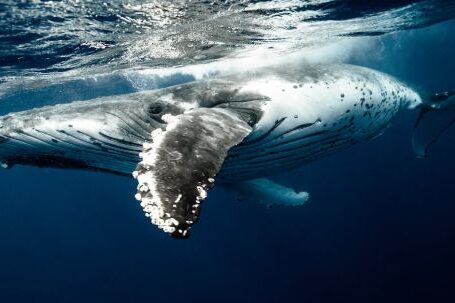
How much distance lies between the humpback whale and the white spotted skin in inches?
0.7

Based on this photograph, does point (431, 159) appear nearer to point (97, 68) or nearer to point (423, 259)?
point (423, 259)

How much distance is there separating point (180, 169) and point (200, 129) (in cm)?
61

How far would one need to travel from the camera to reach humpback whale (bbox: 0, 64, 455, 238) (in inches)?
91.2

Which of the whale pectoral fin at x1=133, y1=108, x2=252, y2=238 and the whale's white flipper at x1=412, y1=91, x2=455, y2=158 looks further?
the whale's white flipper at x1=412, y1=91, x2=455, y2=158

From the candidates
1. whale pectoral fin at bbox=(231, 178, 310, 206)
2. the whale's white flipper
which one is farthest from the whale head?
the whale's white flipper

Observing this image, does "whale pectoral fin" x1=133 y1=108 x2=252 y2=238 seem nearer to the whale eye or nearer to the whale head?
the whale head

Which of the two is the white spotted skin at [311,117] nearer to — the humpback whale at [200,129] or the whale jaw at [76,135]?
the humpback whale at [200,129]

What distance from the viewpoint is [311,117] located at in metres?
5.00

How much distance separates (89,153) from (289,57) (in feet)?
57.3

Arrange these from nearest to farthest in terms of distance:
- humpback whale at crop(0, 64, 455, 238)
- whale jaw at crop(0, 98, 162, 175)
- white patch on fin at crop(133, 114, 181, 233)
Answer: white patch on fin at crop(133, 114, 181, 233), humpback whale at crop(0, 64, 455, 238), whale jaw at crop(0, 98, 162, 175)

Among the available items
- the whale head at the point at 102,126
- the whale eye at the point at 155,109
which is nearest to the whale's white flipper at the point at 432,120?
the whale head at the point at 102,126

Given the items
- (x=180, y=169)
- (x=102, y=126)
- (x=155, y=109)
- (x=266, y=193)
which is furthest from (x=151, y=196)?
(x=266, y=193)

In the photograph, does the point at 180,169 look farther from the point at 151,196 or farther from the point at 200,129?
the point at 200,129

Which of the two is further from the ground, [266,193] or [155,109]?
[155,109]
